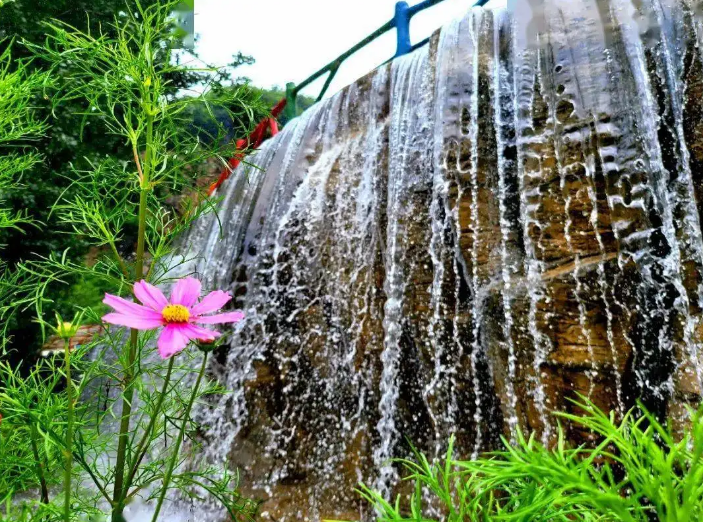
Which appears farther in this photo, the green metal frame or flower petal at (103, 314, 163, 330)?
the green metal frame

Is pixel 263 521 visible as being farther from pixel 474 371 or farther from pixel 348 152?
pixel 348 152

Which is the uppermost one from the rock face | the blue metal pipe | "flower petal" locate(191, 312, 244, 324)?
the blue metal pipe

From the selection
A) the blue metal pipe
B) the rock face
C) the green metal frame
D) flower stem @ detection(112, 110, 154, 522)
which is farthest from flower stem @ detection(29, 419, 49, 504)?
the blue metal pipe

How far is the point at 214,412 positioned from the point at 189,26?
9.45 feet

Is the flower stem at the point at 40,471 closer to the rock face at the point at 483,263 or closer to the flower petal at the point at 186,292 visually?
the flower petal at the point at 186,292

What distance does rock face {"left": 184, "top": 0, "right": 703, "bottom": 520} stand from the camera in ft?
7.83

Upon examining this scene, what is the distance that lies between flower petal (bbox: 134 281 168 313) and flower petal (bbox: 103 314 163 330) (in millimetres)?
32

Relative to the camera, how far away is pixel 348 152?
418 centimetres

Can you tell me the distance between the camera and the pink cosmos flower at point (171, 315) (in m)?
0.74

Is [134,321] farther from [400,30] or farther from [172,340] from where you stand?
[400,30]

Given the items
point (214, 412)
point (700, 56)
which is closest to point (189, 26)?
point (700, 56)

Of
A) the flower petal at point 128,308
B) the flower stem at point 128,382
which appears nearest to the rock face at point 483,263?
the flower stem at point 128,382

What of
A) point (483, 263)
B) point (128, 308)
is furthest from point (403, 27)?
point (128, 308)

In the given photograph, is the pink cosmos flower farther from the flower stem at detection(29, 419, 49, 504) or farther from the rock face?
the rock face
